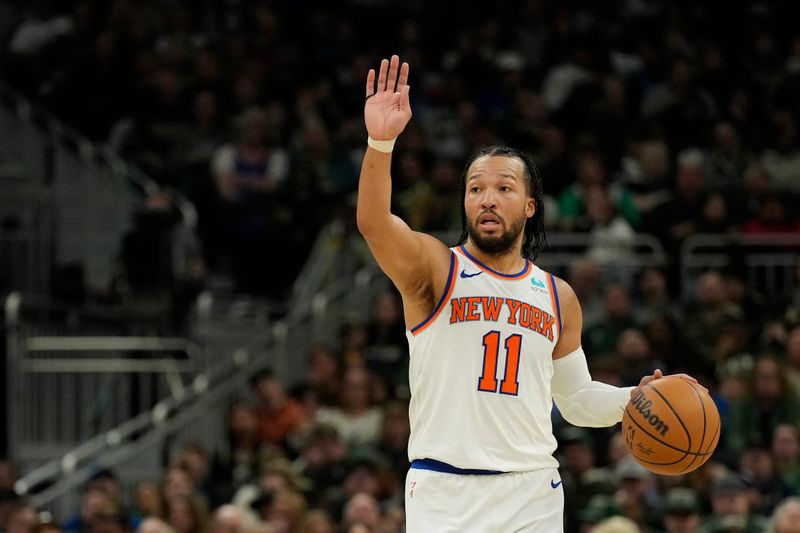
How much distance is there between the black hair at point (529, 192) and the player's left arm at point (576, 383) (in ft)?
1.08

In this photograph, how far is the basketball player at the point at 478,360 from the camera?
271 inches

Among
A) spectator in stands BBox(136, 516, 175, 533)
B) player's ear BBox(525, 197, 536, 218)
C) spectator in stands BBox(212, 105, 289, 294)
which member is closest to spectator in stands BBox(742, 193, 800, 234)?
spectator in stands BBox(212, 105, 289, 294)

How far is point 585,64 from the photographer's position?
61.2 ft

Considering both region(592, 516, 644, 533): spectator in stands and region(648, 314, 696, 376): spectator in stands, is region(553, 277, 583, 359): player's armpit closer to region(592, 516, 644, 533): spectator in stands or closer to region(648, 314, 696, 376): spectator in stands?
region(592, 516, 644, 533): spectator in stands

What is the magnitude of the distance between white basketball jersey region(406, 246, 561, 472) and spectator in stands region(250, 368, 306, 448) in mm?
7260

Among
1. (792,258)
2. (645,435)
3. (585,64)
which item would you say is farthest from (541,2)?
(645,435)

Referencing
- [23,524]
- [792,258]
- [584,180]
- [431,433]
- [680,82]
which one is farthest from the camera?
[680,82]

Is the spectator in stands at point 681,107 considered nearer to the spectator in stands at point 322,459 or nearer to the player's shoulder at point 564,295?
the spectator in stands at point 322,459

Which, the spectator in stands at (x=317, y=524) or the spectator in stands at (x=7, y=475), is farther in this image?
the spectator in stands at (x=7, y=475)

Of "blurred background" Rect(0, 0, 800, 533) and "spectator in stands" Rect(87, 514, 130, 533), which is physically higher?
"blurred background" Rect(0, 0, 800, 533)

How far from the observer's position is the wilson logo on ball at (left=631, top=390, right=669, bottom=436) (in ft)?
23.1

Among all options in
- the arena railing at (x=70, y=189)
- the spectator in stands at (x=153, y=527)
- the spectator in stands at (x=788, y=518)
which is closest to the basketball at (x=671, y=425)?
the spectator in stands at (x=788, y=518)

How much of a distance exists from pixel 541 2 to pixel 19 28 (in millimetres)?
6648

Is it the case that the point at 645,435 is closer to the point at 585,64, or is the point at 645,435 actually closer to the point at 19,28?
the point at 585,64
